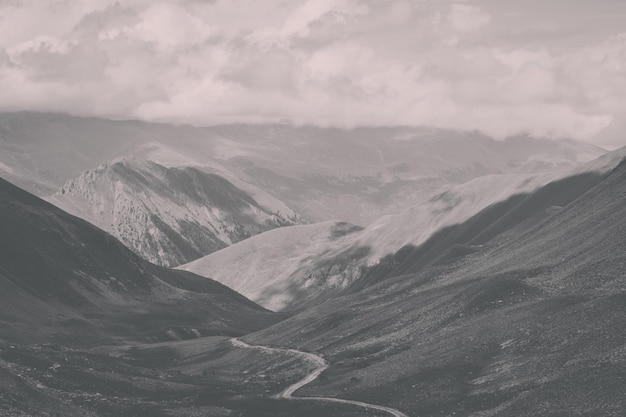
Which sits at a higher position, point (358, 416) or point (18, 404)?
point (18, 404)

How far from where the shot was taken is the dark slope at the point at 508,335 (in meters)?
97.9

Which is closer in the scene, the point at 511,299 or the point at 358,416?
the point at 358,416

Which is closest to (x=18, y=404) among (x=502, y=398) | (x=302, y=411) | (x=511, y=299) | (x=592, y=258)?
(x=302, y=411)

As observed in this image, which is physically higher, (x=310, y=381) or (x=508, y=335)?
(x=310, y=381)

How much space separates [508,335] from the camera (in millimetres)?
125688

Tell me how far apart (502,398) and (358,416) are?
1552 cm

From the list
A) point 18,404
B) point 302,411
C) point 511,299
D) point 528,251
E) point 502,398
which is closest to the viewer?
point 18,404

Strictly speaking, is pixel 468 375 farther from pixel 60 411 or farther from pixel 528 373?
pixel 60 411

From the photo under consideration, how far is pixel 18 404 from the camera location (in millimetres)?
92938

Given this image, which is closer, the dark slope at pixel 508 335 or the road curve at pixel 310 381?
the dark slope at pixel 508 335

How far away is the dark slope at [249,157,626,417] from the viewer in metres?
97.9

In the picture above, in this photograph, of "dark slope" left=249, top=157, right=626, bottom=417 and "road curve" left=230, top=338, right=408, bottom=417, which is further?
"road curve" left=230, top=338, right=408, bottom=417

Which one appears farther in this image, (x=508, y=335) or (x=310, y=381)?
(x=310, y=381)

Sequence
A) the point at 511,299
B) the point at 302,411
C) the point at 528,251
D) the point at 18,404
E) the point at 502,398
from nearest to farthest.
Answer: the point at 18,404 < the point at 502,398 < the point at 302,411 < the point at 511,299 < the point at 528,251
